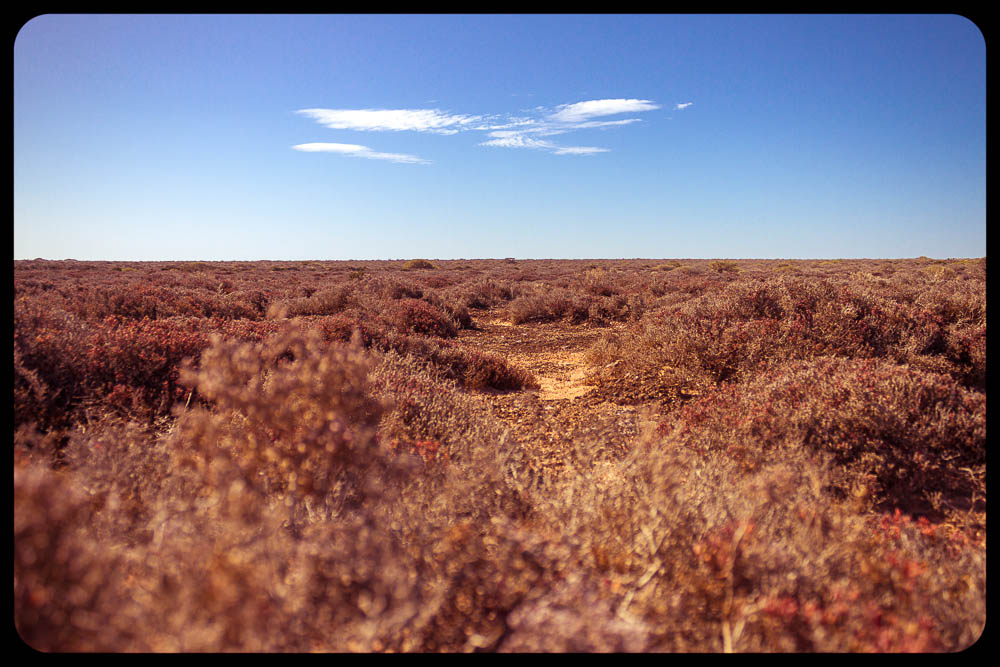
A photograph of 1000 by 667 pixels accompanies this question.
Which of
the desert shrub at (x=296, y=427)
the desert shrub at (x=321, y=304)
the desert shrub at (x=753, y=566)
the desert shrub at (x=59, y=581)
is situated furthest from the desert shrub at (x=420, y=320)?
the desert shrub at (x=59, y=581)

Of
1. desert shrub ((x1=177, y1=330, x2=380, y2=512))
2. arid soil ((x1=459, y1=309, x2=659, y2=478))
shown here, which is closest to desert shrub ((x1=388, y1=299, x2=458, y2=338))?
arid soil ((x1=459, y1=309, x2=659, y2=478))

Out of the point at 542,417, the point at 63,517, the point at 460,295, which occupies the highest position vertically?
the point at 460,295

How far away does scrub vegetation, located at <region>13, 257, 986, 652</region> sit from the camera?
1.70 m

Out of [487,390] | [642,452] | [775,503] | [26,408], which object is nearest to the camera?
[775,503]

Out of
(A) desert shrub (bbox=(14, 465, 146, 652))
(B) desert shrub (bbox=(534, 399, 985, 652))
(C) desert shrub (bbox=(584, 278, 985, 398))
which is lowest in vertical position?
(B) desert shrub (bbox=(534, 399, 985, 652))

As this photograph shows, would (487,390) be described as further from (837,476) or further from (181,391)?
(837,476)

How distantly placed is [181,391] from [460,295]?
1226cm

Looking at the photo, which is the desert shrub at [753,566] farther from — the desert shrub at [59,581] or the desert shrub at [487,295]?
the desert shrub at [487,295]

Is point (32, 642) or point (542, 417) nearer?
point (32, 642)

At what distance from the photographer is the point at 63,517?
73.0 inches

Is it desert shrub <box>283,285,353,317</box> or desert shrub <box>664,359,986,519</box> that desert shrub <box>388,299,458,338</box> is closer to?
desert shrub <box>283,285,353,317</box>

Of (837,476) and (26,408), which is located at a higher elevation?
(26,408)

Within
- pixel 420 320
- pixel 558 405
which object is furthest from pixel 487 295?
pixel 558 405

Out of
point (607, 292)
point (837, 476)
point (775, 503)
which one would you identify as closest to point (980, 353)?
point (837, 476)
